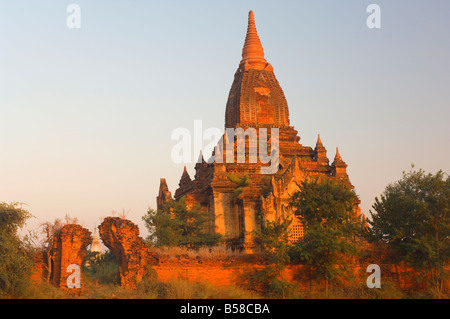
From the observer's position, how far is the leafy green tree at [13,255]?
2266 cm

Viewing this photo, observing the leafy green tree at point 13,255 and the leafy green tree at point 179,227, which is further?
the leafy green tree at point 179,227

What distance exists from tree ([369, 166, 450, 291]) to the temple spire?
17.5 meters

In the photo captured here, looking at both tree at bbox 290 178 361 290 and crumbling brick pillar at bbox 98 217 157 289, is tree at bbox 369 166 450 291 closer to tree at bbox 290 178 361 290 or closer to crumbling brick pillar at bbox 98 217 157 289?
tree at bbox 290 178 361 290

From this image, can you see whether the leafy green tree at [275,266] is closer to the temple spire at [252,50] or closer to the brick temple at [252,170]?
the brick temple at [252,170]

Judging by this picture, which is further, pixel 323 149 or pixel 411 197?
pixel 323 149

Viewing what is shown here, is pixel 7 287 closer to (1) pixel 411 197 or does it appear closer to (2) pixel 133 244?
(2) pixel 133 244

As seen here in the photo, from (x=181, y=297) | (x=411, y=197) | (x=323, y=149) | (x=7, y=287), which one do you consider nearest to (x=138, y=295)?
(x=181, y=297)

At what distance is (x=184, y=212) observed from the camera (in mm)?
33250

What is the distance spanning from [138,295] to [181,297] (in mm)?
1691

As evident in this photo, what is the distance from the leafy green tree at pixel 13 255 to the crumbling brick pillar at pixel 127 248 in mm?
3412

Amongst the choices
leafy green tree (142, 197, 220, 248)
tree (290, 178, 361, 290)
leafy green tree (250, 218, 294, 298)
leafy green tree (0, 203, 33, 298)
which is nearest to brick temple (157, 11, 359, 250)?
leafy green tree (142, 197, 220, 248)

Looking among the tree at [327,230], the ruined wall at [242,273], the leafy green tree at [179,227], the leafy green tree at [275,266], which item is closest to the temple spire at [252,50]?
the leafy green tree at [179,227]

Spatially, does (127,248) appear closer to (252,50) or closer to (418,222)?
(418,222)

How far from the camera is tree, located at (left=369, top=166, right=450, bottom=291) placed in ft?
85.7
